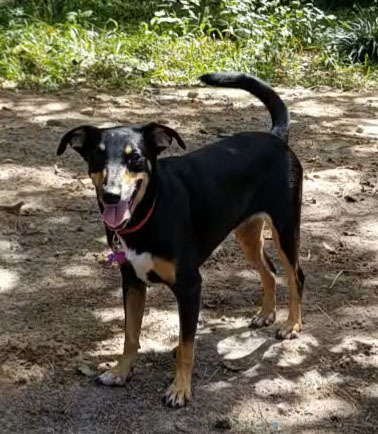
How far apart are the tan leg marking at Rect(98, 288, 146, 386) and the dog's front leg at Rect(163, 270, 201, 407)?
271 mm

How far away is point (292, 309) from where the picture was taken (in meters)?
4.63

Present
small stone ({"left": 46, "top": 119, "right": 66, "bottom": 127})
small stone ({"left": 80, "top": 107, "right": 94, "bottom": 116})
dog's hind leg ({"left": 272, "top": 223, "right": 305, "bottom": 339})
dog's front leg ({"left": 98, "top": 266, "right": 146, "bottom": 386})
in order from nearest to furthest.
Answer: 1. dog's front leg ({"left": 98, "top": 266, "right": 146, "bottom": 386})
2. dog's hind leg ({"left": 272, "top": 223, "right": 305, "bottom": 339})
3. small stone ({"left": 46, "top": 119, "right": 66, "bottom": 127})
4. small stone ({"left": 80, "top": 107, "right": 94, "bottom": 116})

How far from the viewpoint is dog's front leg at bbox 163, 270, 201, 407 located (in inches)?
153

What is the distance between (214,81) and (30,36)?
5781 millimetres

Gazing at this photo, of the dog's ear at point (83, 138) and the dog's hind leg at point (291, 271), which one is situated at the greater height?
the dog's ear at point (83, 138)

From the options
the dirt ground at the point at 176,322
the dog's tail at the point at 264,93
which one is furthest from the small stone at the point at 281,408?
the dog's tail at the point at 264,93

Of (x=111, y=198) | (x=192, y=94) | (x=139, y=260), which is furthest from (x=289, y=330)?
(x=192, y=94)

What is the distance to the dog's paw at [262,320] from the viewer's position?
473 centimetres

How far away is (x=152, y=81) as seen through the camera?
936 cm

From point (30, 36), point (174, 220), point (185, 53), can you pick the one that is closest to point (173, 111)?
point (185, 53)

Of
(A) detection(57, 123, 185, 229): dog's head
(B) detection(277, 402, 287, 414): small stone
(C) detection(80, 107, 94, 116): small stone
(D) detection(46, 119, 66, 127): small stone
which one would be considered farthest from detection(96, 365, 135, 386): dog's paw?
(C) detection(80, 107, 94, 116): small stone

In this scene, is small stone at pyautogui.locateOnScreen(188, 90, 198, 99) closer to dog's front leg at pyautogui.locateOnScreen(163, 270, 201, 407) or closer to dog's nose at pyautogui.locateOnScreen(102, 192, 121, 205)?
dog's front leg at pyautogui.locateOnScreen(163, 270, 201, 407)

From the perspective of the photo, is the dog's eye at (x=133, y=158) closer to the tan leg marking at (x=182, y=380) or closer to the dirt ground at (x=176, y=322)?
the tan leg marking at (x=182, y=380)

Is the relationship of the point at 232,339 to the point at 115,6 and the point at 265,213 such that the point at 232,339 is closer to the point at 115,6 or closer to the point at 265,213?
the point at 265,213
